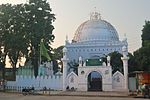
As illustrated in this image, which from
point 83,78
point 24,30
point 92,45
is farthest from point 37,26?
point 92,45

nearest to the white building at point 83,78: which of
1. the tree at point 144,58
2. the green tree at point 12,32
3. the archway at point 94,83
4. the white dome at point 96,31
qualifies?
the archway at point 94,83

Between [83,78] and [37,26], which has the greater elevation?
[37,26]

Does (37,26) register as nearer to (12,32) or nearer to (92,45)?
(12,32)

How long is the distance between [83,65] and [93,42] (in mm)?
22145

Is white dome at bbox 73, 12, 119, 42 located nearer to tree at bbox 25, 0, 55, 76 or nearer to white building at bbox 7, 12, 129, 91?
white building at bbox 7, 12, 129, 91

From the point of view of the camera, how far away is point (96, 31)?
2704 inches

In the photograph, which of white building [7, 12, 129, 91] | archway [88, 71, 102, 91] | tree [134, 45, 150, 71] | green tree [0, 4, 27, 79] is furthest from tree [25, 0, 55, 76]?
tree [134, 45, 150, 71]

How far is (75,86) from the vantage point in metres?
44.1

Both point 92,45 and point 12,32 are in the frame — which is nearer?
point 12,32

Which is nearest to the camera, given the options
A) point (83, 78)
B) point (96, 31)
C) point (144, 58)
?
point (83, 78)

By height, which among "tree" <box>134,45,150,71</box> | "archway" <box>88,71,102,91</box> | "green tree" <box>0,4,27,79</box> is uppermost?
"green tree" <box>0,4,27,79</box>

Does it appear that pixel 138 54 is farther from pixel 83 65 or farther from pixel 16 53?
pixel 16 53

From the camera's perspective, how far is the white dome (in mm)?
68125

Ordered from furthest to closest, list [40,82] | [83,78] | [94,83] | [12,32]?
[12,32], [40,82], [94,83], [83,78]
